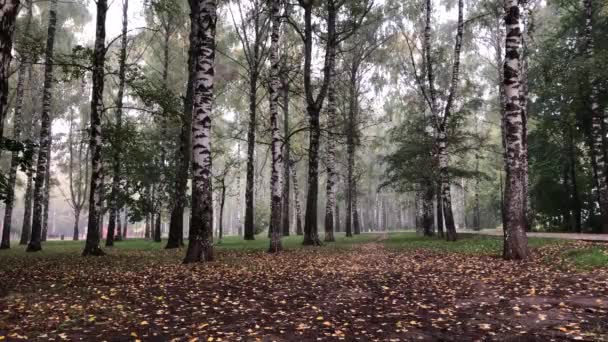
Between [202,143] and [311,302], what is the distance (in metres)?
6.27

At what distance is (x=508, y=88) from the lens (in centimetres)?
1186

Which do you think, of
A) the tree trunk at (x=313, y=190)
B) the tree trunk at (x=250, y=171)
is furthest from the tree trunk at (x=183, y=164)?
the tree trunk at (x=250, y=171)

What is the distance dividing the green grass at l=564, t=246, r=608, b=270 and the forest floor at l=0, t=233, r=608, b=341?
0.03 metres

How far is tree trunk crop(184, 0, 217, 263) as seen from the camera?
11.5 m

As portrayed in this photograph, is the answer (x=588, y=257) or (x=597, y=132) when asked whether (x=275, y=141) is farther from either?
(x=597, y=132)

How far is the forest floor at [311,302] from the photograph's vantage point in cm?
514

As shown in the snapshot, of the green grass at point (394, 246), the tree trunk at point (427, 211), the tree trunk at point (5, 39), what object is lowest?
the green grass at point (394, 246)

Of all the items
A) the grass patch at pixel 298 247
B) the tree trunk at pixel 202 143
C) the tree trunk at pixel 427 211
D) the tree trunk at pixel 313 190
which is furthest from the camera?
the tree trunk at pixel 427 211

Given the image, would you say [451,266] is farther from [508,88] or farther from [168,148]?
[168,148]

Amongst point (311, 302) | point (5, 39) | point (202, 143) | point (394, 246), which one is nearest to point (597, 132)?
point (394, 246)

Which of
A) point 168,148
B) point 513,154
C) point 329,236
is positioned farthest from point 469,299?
point 168,148

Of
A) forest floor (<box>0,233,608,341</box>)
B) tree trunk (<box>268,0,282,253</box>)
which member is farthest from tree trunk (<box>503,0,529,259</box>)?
tree trunk (<box>268,0,282,253</box>)

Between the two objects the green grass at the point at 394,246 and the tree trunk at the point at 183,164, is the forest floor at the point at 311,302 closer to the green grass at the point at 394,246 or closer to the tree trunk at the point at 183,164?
the green grass at the point at 394,246

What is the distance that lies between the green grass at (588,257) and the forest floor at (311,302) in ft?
0.11
